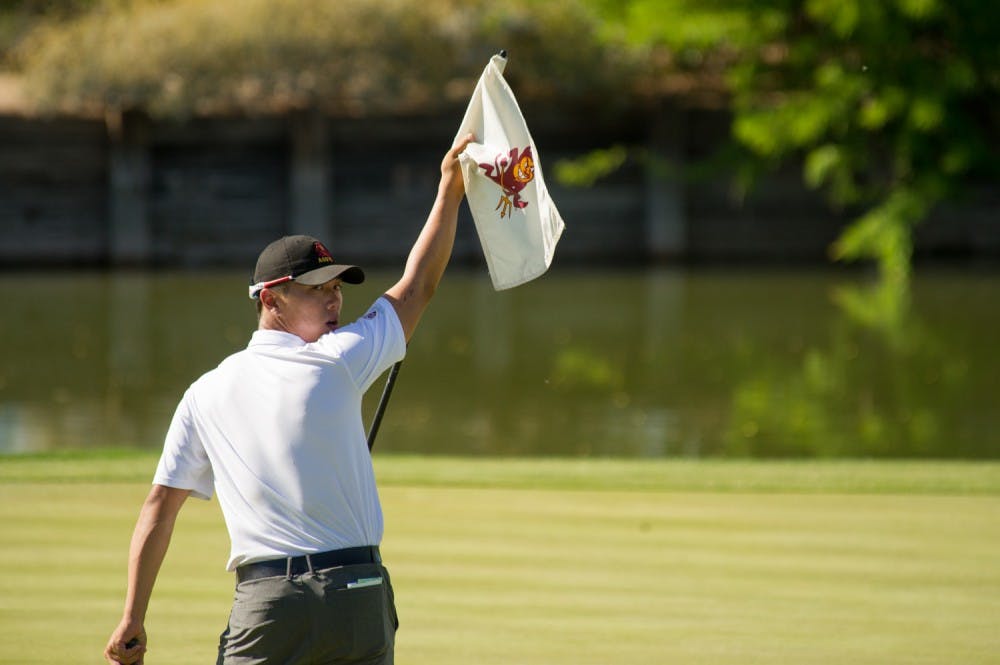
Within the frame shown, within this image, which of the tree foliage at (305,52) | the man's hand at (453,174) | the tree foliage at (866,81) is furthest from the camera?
the tree foliage at (305,52)

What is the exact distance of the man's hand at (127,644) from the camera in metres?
3.18

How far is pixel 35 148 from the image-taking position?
72.4ft

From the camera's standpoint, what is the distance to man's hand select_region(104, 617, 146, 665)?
3176 mm

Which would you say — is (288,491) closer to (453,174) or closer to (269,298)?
(269,298)

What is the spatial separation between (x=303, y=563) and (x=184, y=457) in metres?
0.33

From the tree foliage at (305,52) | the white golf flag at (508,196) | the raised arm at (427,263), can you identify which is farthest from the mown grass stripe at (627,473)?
the tree foliage at (305,52)

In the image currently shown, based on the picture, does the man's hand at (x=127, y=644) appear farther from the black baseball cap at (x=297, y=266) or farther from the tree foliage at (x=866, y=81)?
the tree foliage at (x=866, y=81)

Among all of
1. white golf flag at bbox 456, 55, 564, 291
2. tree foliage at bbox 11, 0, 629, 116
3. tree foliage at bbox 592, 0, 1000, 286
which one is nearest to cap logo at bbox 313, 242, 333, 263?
white golf flag at bbox 456, 55, 564, 291

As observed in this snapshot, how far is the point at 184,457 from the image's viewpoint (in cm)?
321

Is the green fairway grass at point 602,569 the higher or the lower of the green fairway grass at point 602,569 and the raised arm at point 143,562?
the lower

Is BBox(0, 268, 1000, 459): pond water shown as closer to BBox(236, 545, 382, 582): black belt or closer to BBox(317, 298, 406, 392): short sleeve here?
BBox(317, 298, 406, 392): short sleeve

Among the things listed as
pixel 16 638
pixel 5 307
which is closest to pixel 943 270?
pixel 5 307

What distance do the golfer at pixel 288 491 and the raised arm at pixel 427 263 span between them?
17cm

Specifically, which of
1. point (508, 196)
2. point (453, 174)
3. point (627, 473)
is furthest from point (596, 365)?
point (453, 174)
